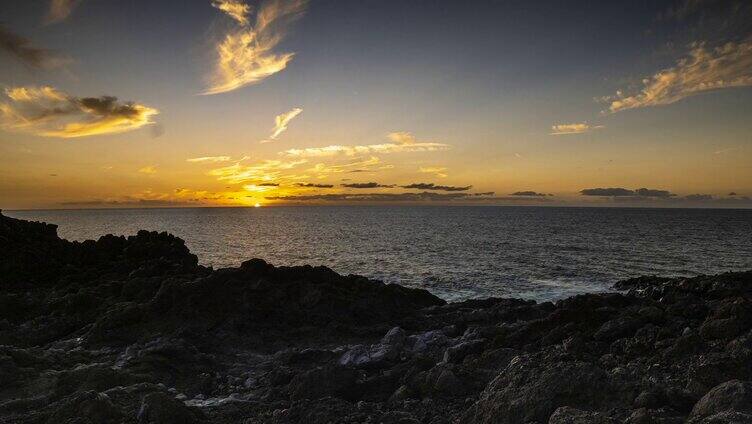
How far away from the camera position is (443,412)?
12.7m

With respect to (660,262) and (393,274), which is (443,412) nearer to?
(393,274)

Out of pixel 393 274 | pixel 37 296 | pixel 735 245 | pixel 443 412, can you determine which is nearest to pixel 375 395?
pixel 443 412

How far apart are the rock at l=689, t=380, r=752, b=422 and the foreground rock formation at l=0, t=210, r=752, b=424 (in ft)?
0.12

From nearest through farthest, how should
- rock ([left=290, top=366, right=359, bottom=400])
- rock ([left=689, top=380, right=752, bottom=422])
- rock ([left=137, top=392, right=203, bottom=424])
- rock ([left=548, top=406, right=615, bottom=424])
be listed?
rock ([left=689, top=380, right=752, bottom=422]) → rock ([left=548, top=406, right=615, bottom=424]) → rock ([left=137, top=392, right=203, bottom=424]) → rock ([left=290, top=366, right=359, bottom=400])

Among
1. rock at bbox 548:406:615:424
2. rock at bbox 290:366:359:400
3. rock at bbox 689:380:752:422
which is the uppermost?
rock at bbox 689:380:752:422

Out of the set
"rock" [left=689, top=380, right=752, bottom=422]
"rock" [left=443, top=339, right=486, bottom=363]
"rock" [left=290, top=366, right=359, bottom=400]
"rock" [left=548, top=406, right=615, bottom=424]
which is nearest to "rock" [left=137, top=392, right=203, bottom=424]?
"rock" [left=290, top=366, right=359, bottom=400]

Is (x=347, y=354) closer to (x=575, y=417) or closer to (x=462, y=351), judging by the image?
(x=462, y=351)

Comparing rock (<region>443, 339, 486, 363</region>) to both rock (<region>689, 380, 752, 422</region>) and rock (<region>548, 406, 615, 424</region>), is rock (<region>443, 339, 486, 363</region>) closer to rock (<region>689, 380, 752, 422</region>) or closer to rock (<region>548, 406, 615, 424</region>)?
rock (<region>548, 406, 615, 424</region>)

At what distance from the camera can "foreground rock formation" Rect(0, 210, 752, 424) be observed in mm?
10703

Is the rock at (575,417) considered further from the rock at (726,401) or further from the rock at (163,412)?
the rock at (163,412)

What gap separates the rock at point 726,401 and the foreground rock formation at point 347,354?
1.4 inches

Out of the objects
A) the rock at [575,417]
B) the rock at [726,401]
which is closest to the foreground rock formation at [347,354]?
the rock at [726,401]

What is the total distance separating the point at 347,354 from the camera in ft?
59.4

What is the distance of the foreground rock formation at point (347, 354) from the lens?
10.7m
